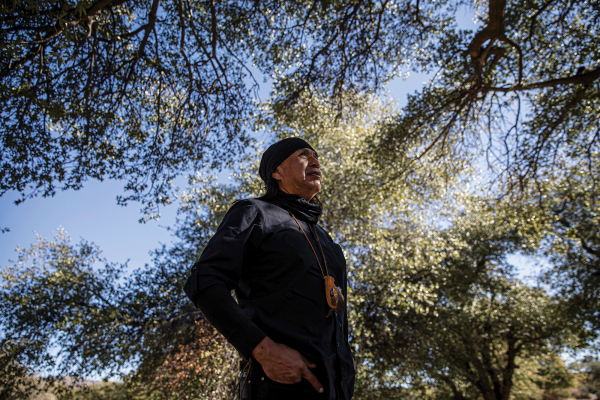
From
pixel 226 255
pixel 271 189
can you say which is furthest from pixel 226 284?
pixel 271 189

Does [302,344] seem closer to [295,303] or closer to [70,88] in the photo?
[295,303]

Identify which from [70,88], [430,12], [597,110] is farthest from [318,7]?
[597,110]

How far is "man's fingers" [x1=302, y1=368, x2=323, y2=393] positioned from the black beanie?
1.35 metres

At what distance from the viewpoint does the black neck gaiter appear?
92.2 inches

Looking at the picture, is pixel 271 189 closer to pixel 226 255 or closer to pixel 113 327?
pixel 226 255

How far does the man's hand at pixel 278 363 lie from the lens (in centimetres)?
158

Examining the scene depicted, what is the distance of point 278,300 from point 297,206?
2.34ft

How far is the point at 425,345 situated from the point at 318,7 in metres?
10.7

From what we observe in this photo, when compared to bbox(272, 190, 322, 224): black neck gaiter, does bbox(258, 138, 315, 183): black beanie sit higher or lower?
higher

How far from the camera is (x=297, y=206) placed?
2363 mm

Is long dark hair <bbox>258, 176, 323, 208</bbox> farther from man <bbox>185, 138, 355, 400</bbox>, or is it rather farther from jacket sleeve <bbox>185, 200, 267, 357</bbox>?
jacket sleeve <bbox>185, 200, 267, 357</bbox>

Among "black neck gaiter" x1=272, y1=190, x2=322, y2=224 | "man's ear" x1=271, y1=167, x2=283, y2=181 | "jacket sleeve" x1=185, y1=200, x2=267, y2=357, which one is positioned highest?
"man's ear" x1=271, y1=167, x2=283, y2=181

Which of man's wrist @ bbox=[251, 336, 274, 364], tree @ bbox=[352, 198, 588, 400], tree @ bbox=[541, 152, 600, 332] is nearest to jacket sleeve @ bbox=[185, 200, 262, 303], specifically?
man's wrist @ bbox=[251, 336, 274, 364]

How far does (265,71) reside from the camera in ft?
28.4
